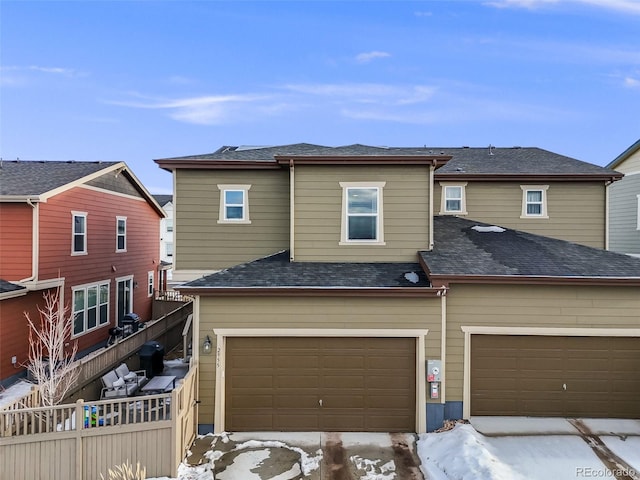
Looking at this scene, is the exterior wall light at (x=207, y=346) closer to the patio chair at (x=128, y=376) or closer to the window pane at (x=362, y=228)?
the patio chair at (x=128, y=376)

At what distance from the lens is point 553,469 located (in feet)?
19.7

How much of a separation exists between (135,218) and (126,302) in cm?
397

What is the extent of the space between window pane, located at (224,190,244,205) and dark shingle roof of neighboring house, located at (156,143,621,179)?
833 millimetres

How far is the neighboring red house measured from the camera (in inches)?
404

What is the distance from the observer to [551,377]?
7.84 m

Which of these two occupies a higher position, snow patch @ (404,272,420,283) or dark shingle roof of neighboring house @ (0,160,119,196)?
dark shingle roof of neighboring house @ (0,160,119,196)

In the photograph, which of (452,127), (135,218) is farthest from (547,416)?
(452,127)

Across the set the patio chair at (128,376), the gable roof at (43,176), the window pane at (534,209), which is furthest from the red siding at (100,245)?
the window pane at (534,209)

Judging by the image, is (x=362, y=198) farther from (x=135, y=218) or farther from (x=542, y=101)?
(x=542, y=101)

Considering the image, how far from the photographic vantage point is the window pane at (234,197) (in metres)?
10.3

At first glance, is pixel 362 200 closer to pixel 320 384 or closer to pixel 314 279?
pixel 314 279

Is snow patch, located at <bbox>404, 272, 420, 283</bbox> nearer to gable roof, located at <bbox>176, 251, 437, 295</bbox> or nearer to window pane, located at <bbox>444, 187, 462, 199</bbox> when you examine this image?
gable roof, located at <bbox>176, 251, 437, 295</bbox>

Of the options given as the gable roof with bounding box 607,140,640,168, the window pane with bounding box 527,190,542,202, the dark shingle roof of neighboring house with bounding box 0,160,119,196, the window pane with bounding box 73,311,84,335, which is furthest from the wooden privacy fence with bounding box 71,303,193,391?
the gable roof with bounding box 607,140,640,168

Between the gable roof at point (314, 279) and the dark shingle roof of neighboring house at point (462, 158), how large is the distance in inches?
112
